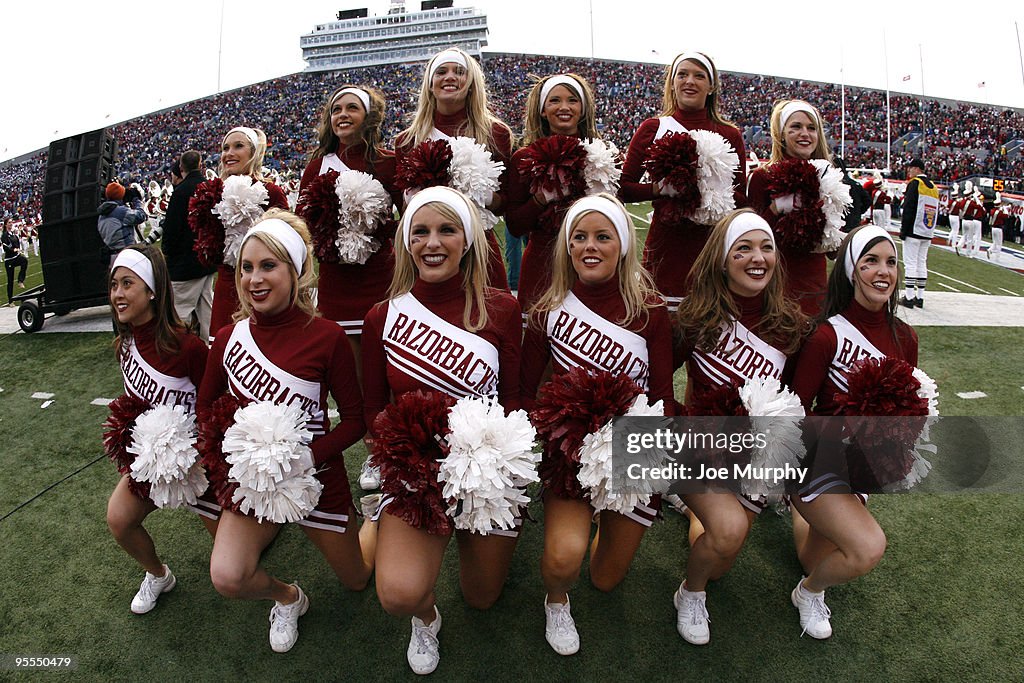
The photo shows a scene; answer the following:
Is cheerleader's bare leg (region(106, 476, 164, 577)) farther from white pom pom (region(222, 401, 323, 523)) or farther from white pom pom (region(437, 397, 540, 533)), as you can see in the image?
white pom pom (region(437, 397, 540, 533))

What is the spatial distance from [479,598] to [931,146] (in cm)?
3388

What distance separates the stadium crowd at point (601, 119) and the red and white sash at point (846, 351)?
22009mm

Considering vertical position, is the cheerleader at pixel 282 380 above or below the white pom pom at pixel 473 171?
below

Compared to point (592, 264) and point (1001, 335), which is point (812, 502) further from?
point (1001, 335)

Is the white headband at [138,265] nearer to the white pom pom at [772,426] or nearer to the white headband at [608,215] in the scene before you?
the white headband at [608,215]

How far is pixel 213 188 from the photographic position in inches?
122

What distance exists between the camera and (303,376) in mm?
2176

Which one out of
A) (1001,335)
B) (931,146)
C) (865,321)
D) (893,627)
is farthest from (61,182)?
(931,146)

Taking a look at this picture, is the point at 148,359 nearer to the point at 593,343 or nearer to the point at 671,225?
the point at 593,343

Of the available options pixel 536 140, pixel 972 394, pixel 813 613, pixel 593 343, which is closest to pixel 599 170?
pixel 536 140

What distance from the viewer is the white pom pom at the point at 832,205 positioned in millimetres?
2836

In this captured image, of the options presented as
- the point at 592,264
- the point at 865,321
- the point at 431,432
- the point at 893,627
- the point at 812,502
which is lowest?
the point at 893,627

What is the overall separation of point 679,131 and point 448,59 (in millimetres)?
1109

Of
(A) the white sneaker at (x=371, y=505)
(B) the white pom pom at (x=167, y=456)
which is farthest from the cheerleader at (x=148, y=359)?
(A) the white sneaker at (x=371, y=505)
